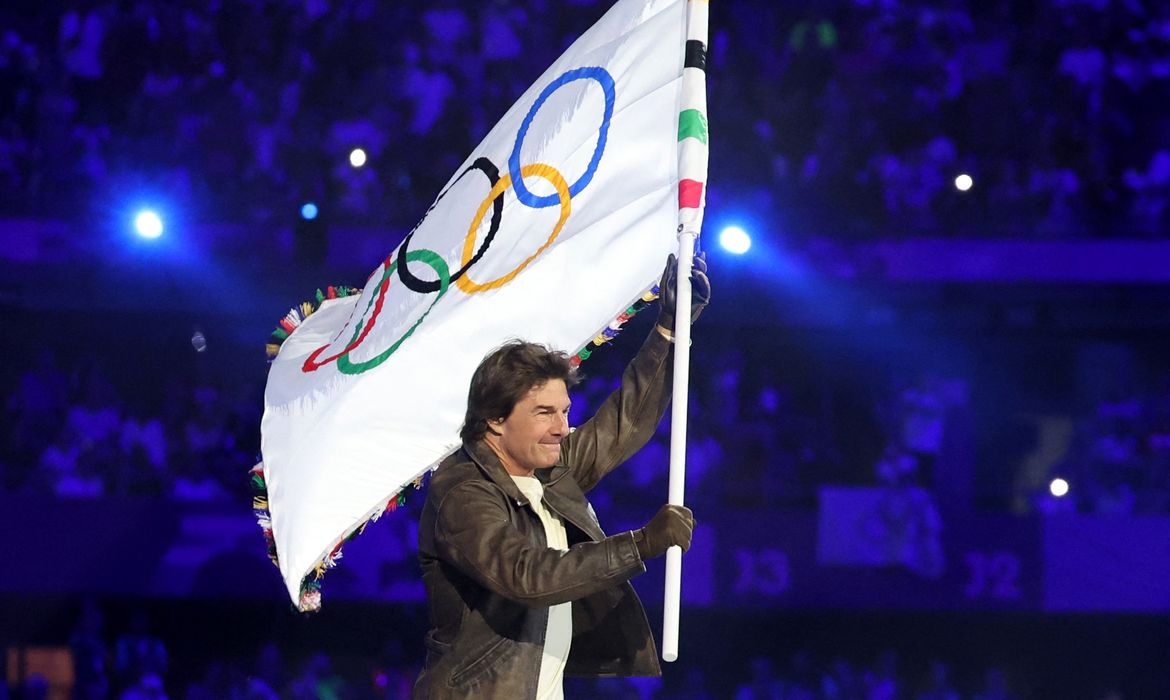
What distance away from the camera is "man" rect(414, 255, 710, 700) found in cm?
286

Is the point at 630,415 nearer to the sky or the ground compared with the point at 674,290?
nearer to the ground

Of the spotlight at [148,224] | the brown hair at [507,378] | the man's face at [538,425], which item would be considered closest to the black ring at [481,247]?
the brown hair at [507,378]

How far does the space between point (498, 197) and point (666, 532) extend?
4.55 feet

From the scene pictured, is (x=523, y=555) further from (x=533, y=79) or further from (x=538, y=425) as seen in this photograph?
(x=533, y=79)

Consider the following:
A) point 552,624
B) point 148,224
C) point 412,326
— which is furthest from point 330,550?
point 148,224

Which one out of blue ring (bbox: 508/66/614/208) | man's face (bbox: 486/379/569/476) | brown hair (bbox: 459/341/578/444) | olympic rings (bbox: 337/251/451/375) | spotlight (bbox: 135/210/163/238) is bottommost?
man's face (bbox: 486/379/569/476)

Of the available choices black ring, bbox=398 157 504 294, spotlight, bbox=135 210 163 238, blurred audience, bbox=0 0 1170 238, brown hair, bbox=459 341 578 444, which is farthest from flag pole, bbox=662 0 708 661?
spotlight, bbox=135 210 163 238

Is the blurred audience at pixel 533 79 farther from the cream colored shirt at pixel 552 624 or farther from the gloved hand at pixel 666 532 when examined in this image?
the gloved hand at pixel 666 532

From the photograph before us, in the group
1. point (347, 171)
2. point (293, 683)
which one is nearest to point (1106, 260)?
point (347, 171)

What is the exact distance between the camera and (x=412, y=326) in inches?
148

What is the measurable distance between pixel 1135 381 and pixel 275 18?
6671mm

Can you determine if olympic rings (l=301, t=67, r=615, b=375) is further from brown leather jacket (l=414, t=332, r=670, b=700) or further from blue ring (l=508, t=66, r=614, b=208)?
brown leather jacket (l=414, t=332, r=670, b=700)

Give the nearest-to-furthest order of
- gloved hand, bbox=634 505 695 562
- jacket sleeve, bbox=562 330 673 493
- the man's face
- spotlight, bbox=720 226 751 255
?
gloved hand, bbox=634 505 695 562
the man's face
jacket sleeve, bbox=562 330 673 493
spotlight, bbox=720 226 751 255

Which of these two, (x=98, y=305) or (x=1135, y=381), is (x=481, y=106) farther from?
(x=1135, y=381)
